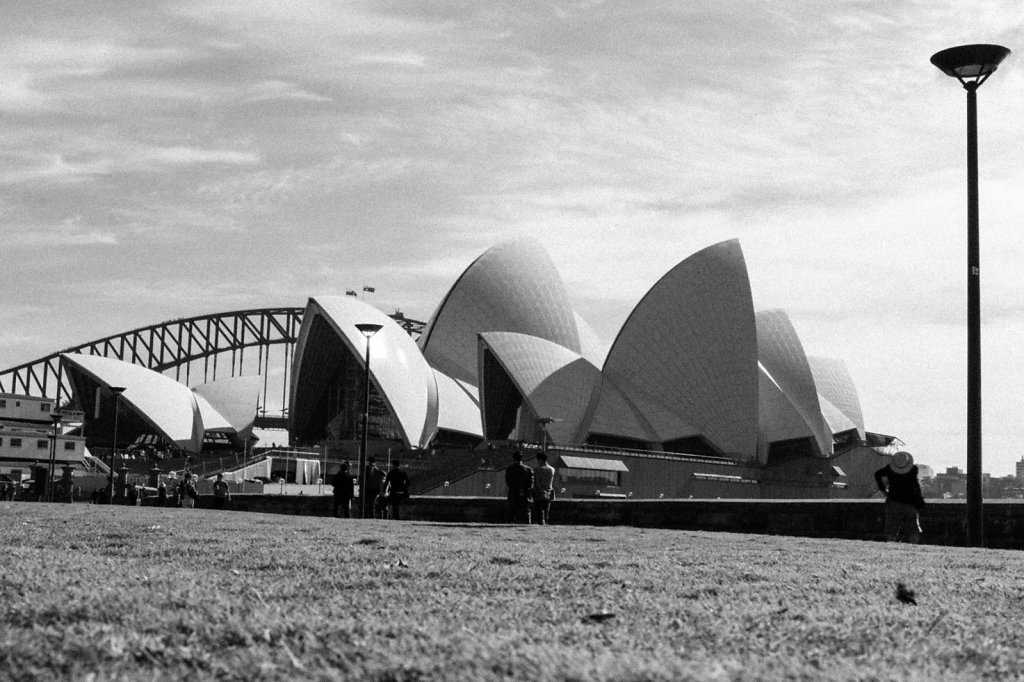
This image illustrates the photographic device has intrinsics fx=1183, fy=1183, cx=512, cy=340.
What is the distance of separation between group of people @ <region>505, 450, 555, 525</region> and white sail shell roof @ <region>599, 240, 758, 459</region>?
47467mm

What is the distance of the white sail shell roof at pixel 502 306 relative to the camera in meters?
74.8

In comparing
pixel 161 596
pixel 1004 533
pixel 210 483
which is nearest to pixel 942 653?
pixel 161 596

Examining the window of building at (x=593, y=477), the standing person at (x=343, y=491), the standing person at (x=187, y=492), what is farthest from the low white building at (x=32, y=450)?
the standing person at (x=343, y=491)

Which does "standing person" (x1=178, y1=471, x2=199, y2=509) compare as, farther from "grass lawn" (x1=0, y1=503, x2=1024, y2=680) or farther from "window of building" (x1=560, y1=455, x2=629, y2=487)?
"grass lawn" (x1=0, y1=503, x2=1024, y2=680)

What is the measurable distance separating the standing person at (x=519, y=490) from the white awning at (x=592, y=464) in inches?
1409

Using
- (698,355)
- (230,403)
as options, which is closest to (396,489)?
(698,355)

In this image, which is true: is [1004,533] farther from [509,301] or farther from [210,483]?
[509,301]

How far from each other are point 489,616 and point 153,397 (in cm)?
8927

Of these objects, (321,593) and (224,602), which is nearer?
(224,602)

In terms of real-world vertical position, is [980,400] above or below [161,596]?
above

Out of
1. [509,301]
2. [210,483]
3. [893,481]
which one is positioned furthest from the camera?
[509,301]

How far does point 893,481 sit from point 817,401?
63.3m

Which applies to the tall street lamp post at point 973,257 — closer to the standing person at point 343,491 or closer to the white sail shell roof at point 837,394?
the standing person at point 343,491

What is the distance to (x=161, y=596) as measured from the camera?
17.5 ft
